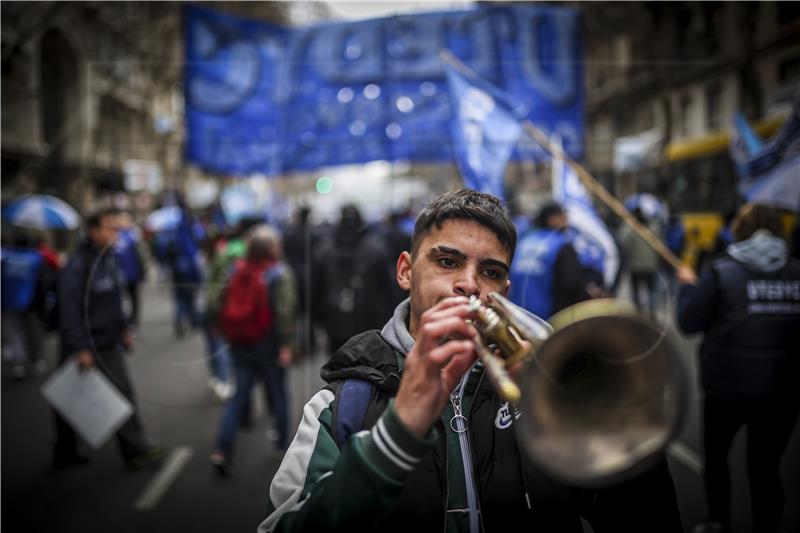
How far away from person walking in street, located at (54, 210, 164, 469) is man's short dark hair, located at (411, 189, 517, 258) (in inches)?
128

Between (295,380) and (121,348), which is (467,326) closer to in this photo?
(121,348)

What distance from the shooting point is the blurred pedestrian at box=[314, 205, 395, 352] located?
4863 mm

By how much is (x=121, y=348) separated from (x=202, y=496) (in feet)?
4.22

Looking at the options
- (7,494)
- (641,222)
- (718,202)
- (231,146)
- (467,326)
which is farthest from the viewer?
(231,146)

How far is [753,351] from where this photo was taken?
299 cm

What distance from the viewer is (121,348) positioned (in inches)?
175

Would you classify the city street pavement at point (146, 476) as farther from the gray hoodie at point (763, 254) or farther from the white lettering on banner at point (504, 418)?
the gray hoodie at point (763, 254)

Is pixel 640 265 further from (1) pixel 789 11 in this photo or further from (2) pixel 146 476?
(2) pixel 146 476

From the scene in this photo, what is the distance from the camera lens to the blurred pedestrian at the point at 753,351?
9.77 feet

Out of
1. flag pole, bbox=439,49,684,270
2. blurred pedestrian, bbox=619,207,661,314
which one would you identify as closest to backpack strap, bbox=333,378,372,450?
flag pole, bbox=439,49,684,270

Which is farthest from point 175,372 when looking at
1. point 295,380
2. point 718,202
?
point 718,202

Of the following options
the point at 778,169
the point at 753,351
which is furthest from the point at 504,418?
the point at 778,169

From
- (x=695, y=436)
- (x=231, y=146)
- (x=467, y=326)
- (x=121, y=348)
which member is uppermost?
(x=231, y=146)

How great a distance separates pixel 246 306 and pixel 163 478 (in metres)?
1.39
